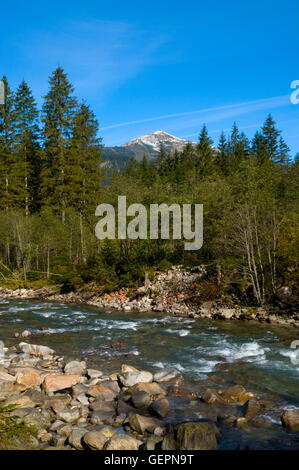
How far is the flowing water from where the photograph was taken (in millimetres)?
7770

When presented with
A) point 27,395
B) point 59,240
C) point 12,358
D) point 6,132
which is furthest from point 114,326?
point 6,132

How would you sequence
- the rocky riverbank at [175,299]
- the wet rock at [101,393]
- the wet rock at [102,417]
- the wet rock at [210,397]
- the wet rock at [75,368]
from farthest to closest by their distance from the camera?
the rocky riverbank at [175,299]
the wet rock at [75,368]
the wet rock at [101,393]
the wet rock at [210,397]
the wet rock at [102,417]

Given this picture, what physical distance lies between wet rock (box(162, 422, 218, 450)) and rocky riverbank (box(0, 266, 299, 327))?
10.3 m

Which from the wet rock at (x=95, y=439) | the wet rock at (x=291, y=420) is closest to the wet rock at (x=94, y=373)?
the wet rock at (x=95, y=439)

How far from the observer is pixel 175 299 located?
2048cm

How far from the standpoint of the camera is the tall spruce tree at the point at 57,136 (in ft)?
118

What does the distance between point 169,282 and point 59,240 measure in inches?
468

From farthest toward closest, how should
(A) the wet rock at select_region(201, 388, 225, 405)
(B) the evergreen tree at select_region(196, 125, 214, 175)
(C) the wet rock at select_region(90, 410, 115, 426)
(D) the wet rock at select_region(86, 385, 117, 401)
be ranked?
(B) the evergreen tree at select_region(196, 125, 214, 175) < (D) the wet rock at select_region(86, 385, 117, 401) < (A) the wet rock at select_region(201, 388, 225, 405) < (C) the wet rock at select_region(90, 410, 115, 426)

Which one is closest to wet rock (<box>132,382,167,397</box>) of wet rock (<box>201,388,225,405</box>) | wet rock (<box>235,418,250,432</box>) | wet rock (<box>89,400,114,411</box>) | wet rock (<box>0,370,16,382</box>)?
wet rock (<box>89,400,114,411</box>)

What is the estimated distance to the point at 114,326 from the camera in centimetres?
1577

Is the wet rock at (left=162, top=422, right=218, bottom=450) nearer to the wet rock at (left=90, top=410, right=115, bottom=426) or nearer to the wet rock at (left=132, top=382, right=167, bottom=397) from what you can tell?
the wet rock at (left=90, top=410, right=115, bottom=426)

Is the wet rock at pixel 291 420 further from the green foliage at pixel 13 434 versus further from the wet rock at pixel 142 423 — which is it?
the green foliage at pixel 13 434

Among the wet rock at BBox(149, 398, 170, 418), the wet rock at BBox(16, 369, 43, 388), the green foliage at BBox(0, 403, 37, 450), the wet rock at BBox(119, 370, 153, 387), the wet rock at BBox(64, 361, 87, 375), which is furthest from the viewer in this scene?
the wet rock at BBox(64, 361, 87, 375)

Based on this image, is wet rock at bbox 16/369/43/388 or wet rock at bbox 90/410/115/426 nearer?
wet rock at bbox 90/410/115/426
